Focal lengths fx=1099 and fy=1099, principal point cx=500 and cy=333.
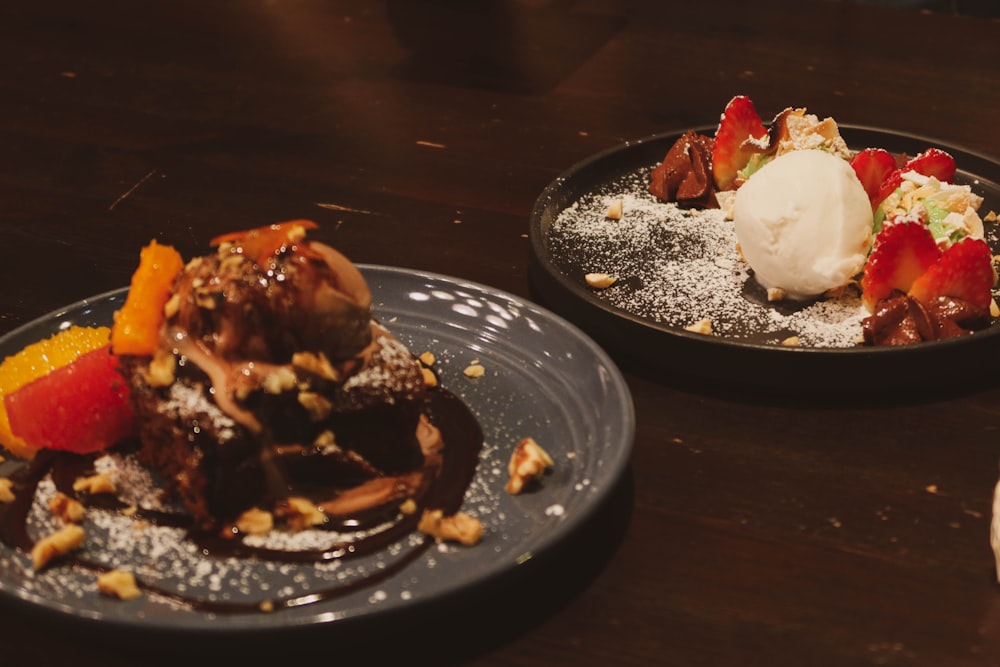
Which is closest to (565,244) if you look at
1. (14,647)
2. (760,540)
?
(760,540)

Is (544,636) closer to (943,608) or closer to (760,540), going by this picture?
(760,540)

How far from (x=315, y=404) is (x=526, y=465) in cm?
23

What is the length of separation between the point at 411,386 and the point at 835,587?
48 cm

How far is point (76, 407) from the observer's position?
48.0 inches

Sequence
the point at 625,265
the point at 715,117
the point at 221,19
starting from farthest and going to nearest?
1. the point at 221,19
2. the point at 715,117
3. the point at 625,265

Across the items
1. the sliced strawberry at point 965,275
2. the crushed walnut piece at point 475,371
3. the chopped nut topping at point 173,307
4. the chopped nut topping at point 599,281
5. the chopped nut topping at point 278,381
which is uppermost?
the chopped nut topping at point 173,307

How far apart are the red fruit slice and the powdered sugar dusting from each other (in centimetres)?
69

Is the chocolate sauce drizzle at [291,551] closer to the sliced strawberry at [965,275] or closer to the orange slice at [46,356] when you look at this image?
the orange slice at [46,356]

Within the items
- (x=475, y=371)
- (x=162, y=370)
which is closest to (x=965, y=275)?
(x=475, y=371)

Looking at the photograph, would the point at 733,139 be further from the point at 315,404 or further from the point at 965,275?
the point at 315,404

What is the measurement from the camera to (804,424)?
1339 mm

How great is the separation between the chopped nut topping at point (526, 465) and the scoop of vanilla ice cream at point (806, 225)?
1.96ft

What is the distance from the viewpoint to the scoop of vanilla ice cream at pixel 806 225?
62.7 inches

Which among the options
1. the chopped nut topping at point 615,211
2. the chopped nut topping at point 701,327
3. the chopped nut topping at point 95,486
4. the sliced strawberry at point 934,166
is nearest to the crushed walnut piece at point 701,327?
the chopped nut topping at point 701,327
